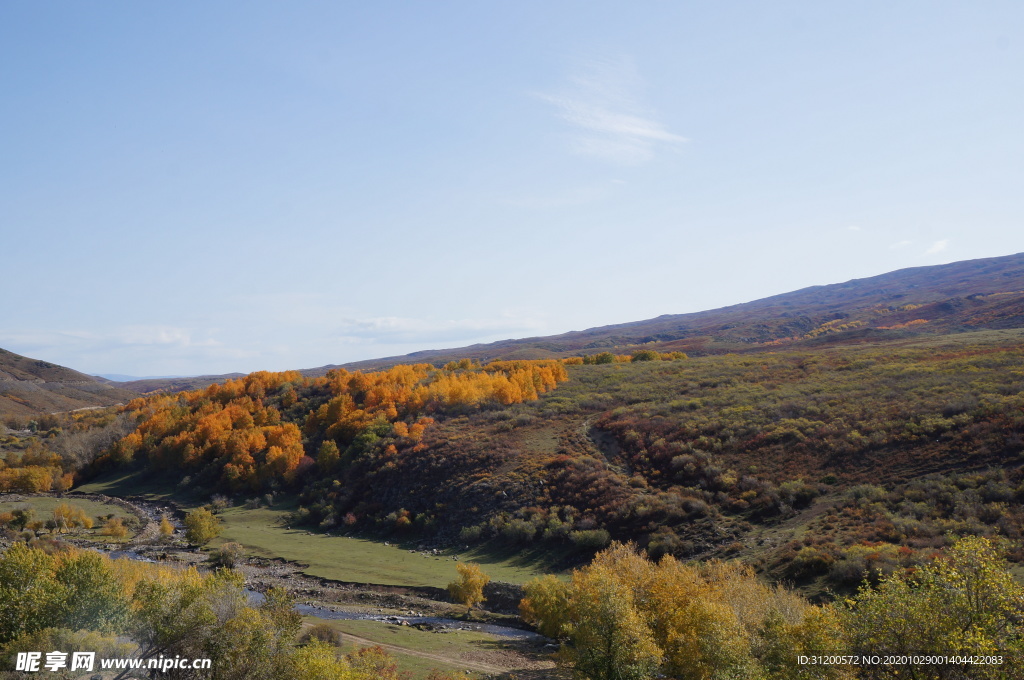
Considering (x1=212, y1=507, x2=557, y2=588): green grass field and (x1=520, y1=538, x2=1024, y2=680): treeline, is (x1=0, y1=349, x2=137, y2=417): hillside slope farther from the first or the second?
(x1=520, y1=538, x2=1024, y2=680): treeline

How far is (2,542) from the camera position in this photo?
2085 inches

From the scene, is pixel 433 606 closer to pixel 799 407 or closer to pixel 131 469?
pixel 799 407

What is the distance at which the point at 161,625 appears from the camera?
26531 mm

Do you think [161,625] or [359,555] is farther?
[359,555]

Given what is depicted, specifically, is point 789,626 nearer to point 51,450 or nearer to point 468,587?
point 468,587

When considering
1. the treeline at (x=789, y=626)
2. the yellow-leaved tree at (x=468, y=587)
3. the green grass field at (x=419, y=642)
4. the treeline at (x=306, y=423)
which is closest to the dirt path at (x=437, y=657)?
the green grass field at (x=419, y=642)

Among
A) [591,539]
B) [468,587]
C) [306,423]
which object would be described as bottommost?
[468,587]

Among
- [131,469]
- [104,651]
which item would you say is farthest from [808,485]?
[131,469]

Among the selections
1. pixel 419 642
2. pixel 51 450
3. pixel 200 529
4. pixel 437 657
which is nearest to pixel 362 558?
pixel 200 529

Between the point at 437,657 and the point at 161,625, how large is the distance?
47.0ft

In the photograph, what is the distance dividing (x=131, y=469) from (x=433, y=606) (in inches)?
3106

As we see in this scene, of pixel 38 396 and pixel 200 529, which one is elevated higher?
pixel 38 396

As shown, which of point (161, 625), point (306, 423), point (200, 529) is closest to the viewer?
point (161, 625)

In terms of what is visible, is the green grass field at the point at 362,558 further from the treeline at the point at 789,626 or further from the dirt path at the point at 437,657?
the treeline at the point at 789,626
